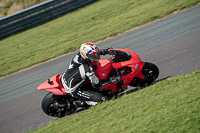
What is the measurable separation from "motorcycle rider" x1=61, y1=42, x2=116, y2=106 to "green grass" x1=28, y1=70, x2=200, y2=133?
372 mm

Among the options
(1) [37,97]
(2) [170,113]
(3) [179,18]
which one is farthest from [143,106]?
(3) [179,18]

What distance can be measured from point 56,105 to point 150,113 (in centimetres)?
285

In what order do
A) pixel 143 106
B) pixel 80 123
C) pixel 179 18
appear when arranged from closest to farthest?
pixel 143 106 < pixel 80 123 < pixel 179 18

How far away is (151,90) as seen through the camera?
18.9ft

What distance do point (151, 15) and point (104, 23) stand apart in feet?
9.04

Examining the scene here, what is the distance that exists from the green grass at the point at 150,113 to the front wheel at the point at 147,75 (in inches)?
21.7

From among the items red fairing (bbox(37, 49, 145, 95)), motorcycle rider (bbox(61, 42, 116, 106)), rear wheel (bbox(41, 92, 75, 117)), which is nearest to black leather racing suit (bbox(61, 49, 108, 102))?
motorcycle rider (bbox(61, 42, 116, 106))

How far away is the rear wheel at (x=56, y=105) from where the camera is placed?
635cm

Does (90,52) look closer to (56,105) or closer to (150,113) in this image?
(56,105)

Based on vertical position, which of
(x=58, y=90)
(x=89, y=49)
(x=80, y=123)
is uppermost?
(x=89, y=49)

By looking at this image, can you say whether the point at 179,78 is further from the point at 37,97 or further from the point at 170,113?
the point at 37,97

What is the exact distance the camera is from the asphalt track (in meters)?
7.11

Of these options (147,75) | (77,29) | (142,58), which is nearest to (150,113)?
(147,75)

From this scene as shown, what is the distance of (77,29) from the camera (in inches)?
581
